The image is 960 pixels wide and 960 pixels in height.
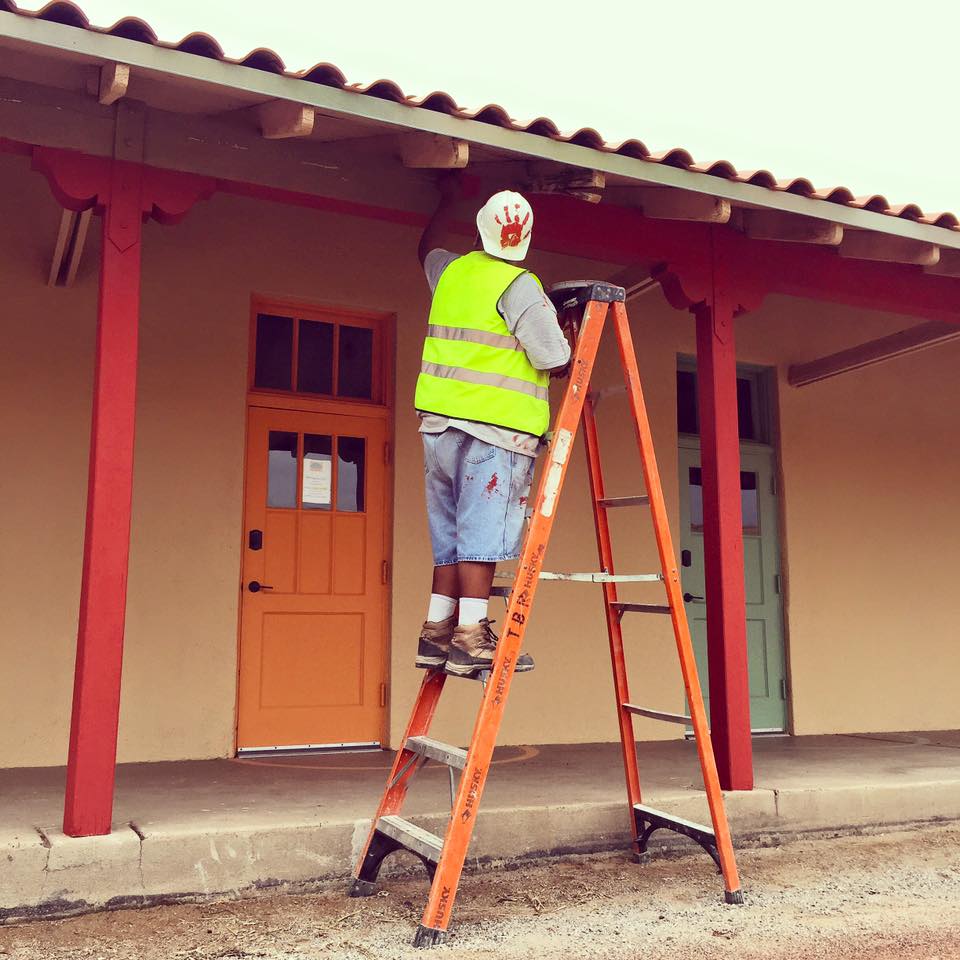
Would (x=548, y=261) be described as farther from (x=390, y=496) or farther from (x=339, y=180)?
(x=339, y=180)

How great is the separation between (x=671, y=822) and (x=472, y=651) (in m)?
1.22

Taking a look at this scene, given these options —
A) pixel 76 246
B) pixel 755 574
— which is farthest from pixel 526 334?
pixel 755 574

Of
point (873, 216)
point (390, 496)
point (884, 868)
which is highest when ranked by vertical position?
point (873, 216)

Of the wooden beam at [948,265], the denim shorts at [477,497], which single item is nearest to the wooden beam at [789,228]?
the wooden beam at [948,265]

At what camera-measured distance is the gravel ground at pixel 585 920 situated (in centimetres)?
337

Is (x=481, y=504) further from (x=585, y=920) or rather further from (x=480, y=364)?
(x=585, y=920)

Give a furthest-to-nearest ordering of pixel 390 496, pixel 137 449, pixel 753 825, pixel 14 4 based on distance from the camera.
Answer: pixel 390 496, pixel 137 449, pixel 753 825, pixel 14 4

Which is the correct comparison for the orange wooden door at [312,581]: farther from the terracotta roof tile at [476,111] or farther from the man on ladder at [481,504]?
the terracotta roof tile at [476,111]

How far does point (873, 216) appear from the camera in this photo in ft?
16.5

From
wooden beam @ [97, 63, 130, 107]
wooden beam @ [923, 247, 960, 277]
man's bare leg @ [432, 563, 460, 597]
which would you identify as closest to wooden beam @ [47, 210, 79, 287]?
wooden beam @ [97, 63, 130, 107]

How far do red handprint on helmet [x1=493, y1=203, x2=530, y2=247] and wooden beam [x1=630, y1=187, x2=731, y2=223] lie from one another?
1304 millimetres

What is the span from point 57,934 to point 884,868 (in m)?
3.34

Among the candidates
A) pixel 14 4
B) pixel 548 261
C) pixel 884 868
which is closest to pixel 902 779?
pixel 884 868

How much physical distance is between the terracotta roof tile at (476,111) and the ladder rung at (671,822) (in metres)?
2.74
